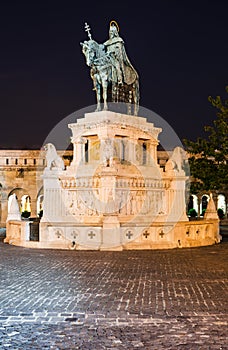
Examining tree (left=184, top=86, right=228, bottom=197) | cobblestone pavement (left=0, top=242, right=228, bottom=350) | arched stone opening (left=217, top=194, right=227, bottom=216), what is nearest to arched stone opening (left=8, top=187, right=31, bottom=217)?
arched stone opening (left=217, top=194, right=227, bottom=216)

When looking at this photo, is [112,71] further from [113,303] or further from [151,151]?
[113,303]

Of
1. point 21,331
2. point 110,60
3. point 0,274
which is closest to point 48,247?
point 0,274

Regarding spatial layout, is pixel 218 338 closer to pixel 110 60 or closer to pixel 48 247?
pixel 48 247

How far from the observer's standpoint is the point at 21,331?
6699 millimetres

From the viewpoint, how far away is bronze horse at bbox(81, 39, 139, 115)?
2169 cm

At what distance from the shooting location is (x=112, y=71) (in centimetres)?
2208

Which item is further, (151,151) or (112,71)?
(151,151)

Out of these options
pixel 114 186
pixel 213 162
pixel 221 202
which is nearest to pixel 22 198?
pixel 221 202

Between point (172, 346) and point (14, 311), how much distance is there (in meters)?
2.79

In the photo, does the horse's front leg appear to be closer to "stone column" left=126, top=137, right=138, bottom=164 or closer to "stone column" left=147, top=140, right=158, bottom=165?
"stone column" left=126, top=137, right=138, bottom=164

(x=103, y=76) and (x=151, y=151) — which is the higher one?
(x=103, y=76)

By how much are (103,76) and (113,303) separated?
14792 millimetres

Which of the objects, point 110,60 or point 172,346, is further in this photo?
point 110,60

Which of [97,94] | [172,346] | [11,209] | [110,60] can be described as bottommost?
[172,346]
